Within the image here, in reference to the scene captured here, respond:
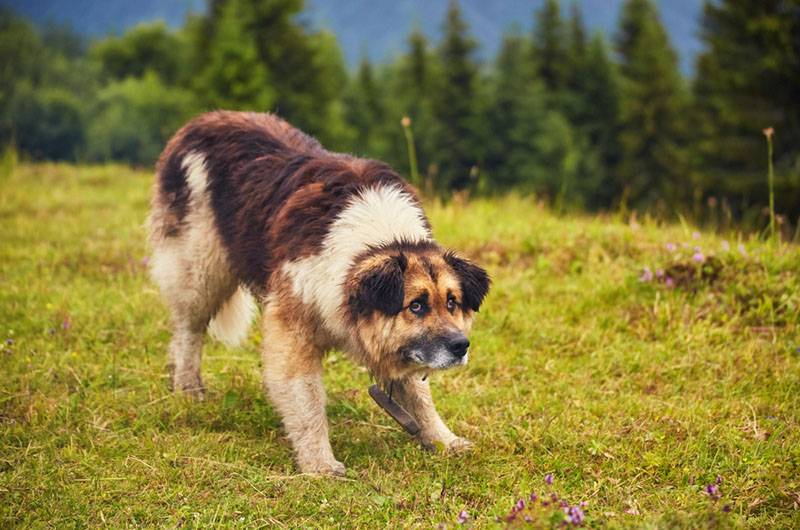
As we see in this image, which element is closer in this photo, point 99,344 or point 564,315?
point 99,344

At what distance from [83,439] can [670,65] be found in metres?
38.7

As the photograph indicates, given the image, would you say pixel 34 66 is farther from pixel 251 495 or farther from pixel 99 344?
pixel 251 495

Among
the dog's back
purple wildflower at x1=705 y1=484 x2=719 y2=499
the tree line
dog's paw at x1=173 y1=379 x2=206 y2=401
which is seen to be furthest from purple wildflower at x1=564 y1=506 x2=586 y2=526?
the tree line

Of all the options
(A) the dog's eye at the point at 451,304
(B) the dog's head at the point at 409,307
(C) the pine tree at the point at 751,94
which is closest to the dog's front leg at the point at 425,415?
(B) the dog's head at the point at 409,307

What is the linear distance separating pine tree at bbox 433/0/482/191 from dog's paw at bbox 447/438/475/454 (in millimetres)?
32915

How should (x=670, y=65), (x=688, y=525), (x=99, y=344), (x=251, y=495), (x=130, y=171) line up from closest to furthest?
(x=688, y=525) → (x=251, y=495) → (x=99, y=344) → (x=130, y=171) → (x=670, y=65)

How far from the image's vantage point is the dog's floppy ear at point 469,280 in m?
4.23

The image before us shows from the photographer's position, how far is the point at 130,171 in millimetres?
14164

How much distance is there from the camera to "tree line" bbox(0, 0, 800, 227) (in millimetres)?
27719

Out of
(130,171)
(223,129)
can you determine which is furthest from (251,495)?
(130,171)

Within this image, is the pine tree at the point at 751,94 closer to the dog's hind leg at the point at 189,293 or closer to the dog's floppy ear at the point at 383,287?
the dog's hind leg at the point at 189,293

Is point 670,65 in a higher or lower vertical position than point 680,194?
higher

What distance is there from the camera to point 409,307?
4.01 metres

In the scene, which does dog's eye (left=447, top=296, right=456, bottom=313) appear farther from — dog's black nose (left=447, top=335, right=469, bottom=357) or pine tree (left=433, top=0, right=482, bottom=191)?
pine tree (left=433, top=0, right=482, bottom=191)
